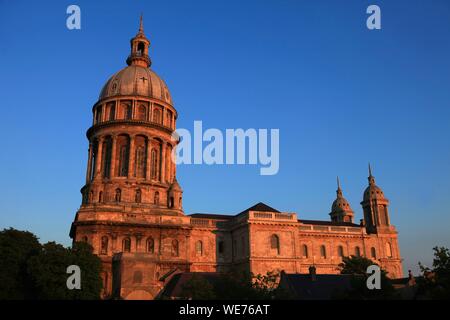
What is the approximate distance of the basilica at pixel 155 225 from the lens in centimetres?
4625

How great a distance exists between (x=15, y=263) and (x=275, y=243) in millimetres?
27604

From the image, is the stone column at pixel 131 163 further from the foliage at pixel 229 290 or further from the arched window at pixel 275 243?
the foliage at pixel 229 290

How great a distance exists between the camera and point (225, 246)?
53.0 metres

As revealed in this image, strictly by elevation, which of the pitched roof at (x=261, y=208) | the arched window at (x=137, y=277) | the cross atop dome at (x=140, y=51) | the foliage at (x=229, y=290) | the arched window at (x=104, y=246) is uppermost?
the cross atop dome at (x=140, y=51)

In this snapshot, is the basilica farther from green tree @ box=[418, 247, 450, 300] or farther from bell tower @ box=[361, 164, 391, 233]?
green tree @ box=[418, 247, 450, 300]

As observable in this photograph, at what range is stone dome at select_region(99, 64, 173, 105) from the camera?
58562 millimetres

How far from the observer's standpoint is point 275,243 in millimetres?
49781

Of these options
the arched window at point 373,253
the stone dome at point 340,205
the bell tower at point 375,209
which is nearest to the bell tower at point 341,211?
the stone dome at point 340,205

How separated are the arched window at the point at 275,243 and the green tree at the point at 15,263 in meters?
25.2

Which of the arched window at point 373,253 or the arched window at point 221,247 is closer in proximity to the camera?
the arched window at point 221,247

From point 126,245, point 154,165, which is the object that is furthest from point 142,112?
point 126,245

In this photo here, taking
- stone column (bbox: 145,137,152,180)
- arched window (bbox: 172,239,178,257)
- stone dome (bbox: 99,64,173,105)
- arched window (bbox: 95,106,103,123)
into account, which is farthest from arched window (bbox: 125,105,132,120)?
arched window (bbox: 172,239,178,257)
